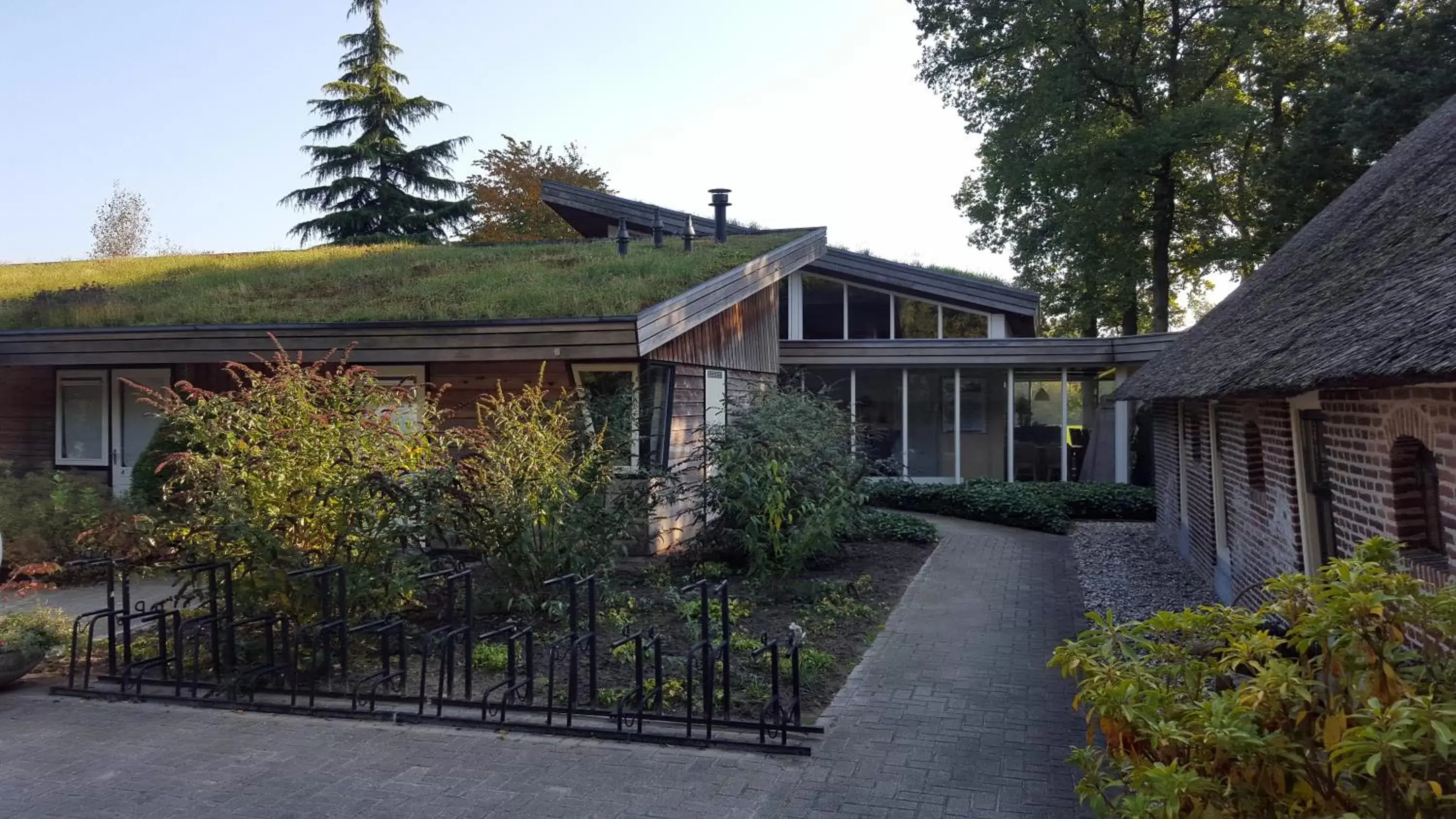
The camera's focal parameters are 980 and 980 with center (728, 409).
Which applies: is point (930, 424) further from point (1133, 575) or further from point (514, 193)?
point (514, 193)

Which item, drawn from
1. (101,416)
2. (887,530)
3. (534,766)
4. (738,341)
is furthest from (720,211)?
(534,766)

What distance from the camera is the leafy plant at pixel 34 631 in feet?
21.5

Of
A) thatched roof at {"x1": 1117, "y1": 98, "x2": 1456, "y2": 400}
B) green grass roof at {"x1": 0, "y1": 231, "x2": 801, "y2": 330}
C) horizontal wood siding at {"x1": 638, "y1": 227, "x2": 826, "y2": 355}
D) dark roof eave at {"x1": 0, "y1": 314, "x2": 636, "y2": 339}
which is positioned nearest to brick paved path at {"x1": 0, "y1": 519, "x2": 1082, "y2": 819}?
thatched roof at {"x1": 1117, "y1": 98, "x2": 1456, "y2": 400}

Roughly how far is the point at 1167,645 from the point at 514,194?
110 feet

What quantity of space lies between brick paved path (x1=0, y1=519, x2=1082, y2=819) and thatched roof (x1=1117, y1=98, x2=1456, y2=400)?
237cm

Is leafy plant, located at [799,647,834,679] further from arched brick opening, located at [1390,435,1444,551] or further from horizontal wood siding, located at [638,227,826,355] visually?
horizontal wood siding, located at [638,227,826,355]

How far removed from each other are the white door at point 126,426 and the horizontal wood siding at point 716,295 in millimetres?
7447

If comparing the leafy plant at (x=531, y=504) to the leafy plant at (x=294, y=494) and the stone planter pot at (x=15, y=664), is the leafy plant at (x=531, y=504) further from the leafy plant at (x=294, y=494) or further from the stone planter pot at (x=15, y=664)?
the stone planter pot at (x=15, y=664)

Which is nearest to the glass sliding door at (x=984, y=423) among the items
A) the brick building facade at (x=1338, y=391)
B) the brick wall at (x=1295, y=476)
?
the brick wall at (x=1295, y=476)

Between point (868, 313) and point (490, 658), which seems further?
point (868, 313)

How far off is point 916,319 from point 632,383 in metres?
10.2

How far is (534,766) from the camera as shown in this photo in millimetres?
5125

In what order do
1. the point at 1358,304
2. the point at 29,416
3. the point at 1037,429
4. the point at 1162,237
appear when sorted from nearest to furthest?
1. the point at 1358,304
2. the point at 29,416
3. the point at 1037,429
4. the point at 1162,237

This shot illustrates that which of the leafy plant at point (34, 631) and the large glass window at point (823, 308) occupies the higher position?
the large glass window at point (823, 308)
